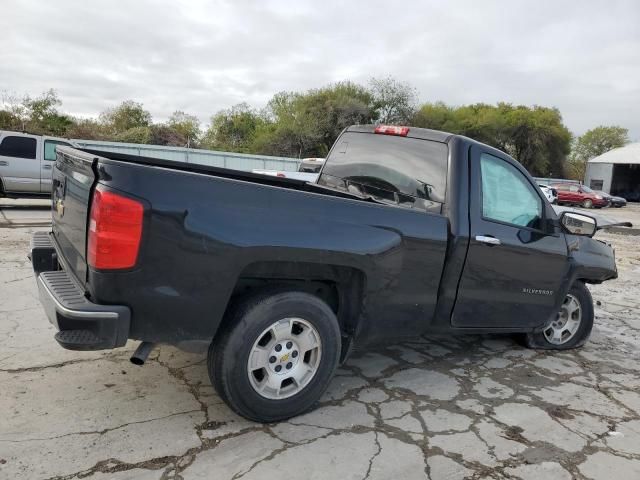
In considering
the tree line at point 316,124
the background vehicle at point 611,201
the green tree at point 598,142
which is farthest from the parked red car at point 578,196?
the green tree at point 598,142

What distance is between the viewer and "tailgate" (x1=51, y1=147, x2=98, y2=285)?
2834 mm

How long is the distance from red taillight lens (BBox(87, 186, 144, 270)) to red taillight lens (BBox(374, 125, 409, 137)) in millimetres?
2454

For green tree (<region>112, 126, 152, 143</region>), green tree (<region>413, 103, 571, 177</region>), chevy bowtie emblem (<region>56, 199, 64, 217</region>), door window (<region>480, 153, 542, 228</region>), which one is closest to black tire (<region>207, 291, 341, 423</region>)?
chevy bowtie emblem (<region>56, 199, 64, 217</region>)

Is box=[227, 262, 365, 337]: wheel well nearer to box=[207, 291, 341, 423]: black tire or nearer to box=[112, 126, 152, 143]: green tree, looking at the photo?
box=[207, 291, 341, 423]: black tire

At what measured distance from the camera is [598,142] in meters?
80.5

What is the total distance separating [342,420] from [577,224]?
9.38 ft

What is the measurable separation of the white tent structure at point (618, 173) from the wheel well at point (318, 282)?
55.6 m

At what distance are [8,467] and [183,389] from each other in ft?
3.87

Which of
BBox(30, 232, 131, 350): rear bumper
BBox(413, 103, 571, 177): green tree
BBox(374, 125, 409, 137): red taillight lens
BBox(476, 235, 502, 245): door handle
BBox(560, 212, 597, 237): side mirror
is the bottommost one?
BBox(30, 232, 131, 350): rear bumper

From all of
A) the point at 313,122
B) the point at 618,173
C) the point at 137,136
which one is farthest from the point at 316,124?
the point at 618,173

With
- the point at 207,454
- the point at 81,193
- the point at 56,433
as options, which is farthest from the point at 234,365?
the point at 81,193

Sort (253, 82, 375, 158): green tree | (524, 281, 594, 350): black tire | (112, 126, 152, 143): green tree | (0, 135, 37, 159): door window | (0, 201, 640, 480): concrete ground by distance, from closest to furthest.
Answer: (0, 201, 640, 480): concrete ground
(524, 281, 594, 350): black tire
(0, 135, 37, 159): door window
(112, 126, 152, 143): green tree
(253, 82, 375, 158): green tree

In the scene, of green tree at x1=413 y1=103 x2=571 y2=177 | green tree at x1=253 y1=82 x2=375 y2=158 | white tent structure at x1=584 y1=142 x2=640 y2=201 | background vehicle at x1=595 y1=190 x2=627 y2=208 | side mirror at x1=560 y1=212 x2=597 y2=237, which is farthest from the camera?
green tree at x1=413 y1=103 x2=571 y2=177

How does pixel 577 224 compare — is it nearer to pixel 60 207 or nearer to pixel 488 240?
pixel 488 240
